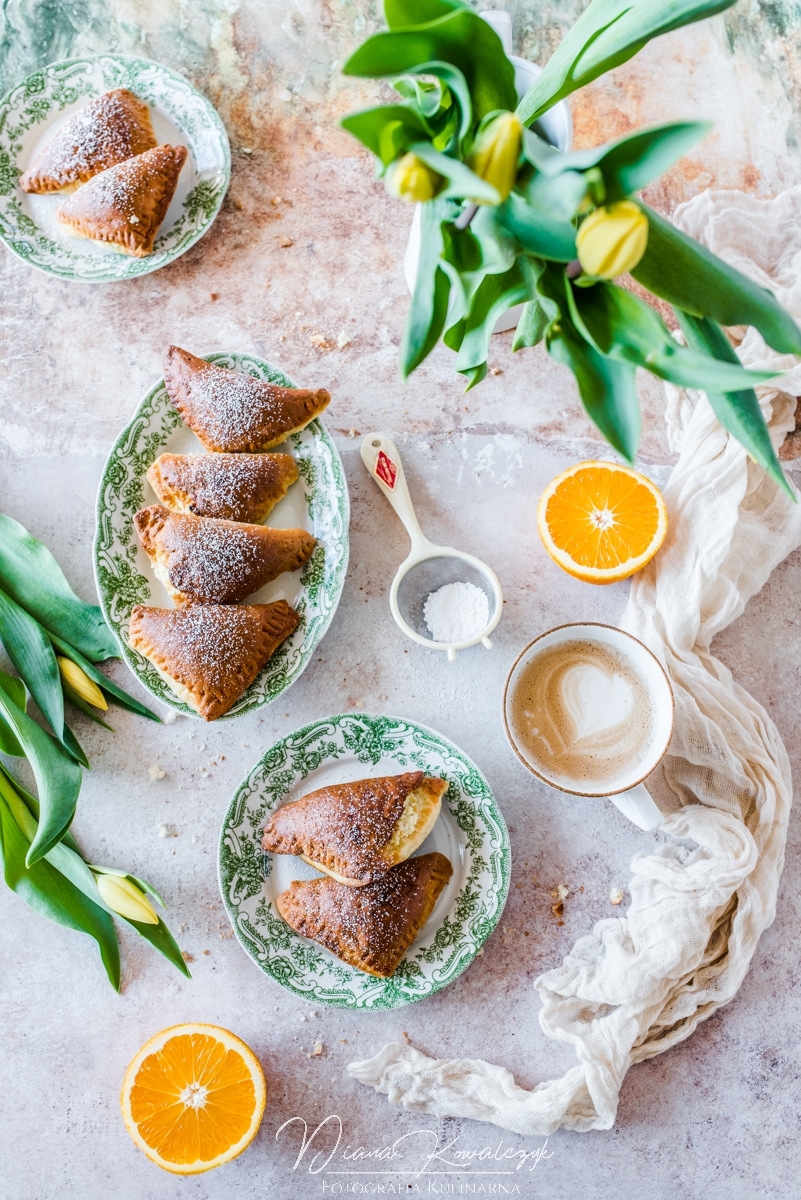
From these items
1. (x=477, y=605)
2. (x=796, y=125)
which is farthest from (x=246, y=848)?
(x=796, y=125)

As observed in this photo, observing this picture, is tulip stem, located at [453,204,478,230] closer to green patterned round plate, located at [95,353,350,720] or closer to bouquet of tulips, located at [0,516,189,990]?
green patterned round plate, located at [95,353,350,720]

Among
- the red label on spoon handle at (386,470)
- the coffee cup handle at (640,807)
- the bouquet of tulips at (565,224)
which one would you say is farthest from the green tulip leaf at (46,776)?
the bouquet of tulips at (565,224)

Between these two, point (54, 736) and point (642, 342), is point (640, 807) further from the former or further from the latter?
point (54, 736)

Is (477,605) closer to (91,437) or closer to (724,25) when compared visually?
(91,437)

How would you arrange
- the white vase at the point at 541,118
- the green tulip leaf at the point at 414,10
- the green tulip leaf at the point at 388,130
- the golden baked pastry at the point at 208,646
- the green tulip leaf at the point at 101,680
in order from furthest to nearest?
the green tulip leaf at the point at 101,680 → the golden baked pastry at the point at 208,646 → the white vase at the point at 541,118 → the green tulip leaf at the point at 414,10 → the green tulip leaf at the point at 388,130

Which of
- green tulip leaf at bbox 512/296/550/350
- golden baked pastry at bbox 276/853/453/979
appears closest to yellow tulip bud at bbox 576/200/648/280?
green tulip leaf at bbox 512/296/550/350

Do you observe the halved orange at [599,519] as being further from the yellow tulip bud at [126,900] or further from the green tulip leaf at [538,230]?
the yellow tulip bud at [126,900]
